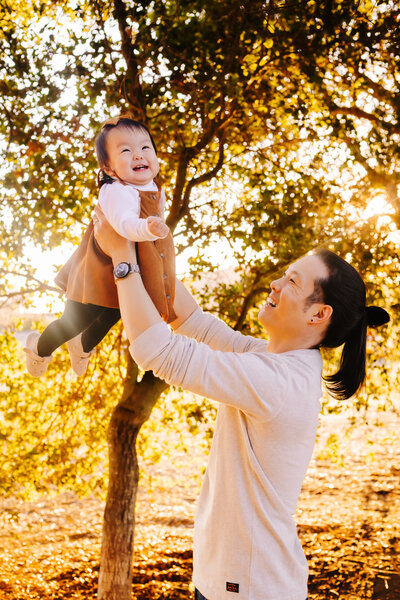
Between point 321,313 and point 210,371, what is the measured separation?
58 cm

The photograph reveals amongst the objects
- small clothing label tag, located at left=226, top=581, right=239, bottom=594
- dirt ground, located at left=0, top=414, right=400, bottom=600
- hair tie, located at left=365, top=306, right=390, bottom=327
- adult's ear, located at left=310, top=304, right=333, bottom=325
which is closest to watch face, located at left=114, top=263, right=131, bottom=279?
adult's ear, located at left=310, top=304, right=333, bottom=325

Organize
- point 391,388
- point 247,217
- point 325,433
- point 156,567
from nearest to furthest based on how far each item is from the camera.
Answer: point 247,217 < point 391,388 < point 156,567 < point 325,433

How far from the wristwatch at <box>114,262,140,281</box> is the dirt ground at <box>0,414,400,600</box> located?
5.50 meters

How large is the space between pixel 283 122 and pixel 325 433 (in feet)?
51.0

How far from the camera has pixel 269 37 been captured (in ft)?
17.3

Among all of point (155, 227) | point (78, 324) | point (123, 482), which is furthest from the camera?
point (123, 482)

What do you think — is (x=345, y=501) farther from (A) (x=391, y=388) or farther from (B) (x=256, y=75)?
(B) (x=256, y=75)

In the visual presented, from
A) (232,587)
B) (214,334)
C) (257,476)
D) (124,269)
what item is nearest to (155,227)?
(124,269)

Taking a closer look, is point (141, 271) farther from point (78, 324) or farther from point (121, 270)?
point (78, 324)

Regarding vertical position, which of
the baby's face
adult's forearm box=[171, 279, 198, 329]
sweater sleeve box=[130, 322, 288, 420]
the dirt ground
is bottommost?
the dirt ground

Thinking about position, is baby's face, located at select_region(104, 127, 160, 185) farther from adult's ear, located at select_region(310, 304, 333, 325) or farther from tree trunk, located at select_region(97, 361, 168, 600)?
tree trunk, located at select_region(97, 361, 168, 600)

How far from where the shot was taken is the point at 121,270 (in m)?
1.90

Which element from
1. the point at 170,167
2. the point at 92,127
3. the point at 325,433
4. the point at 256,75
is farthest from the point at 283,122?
the point at 325,433

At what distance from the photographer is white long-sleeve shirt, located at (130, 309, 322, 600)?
189cm
